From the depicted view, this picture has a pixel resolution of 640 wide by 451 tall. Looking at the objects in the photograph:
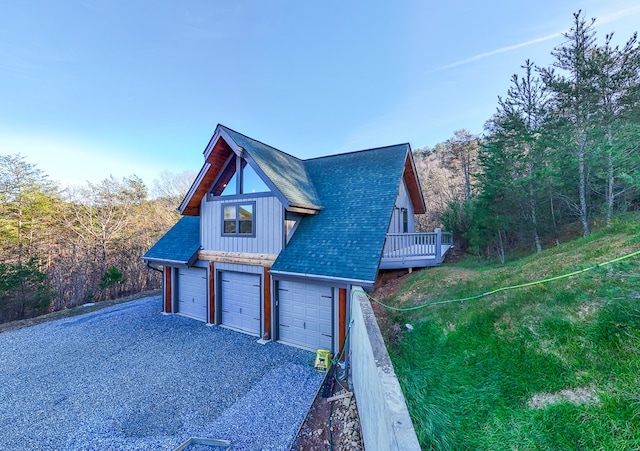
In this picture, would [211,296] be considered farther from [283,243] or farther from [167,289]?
[283,243]

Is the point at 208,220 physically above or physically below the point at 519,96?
below

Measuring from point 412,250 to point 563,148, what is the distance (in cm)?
769

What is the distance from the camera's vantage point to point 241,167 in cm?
848

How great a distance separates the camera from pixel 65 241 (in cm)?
1528

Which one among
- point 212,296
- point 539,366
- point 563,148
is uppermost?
point 563,148

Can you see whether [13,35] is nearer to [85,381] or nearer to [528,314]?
[85,381]

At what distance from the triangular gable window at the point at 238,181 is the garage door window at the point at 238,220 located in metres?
0.51

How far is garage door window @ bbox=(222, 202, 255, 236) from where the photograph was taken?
8195mm

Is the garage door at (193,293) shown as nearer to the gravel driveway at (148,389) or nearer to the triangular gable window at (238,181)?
the gravel driveway at (148,389)

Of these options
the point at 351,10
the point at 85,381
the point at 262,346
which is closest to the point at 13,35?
the point at 85,381

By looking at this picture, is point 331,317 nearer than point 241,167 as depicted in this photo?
Yes

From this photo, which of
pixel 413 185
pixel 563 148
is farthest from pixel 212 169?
pixel 563 148

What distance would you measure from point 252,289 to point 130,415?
4112 millimetres

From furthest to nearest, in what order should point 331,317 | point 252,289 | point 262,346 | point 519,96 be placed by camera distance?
point 519,96 < point 252,289 < point 262,346 < point 331,317
